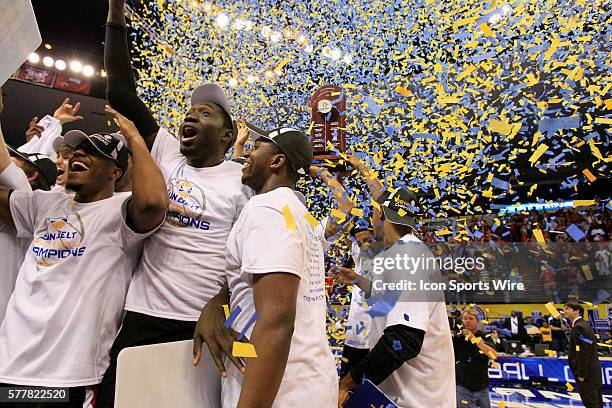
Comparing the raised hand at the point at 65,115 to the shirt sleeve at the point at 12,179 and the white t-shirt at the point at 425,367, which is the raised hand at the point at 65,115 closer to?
the shirt sleeve at the point at 12,179

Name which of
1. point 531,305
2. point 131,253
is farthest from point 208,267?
point 531,305

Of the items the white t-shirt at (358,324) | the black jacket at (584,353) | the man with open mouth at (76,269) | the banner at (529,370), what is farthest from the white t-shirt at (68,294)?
the banner at (529,370)

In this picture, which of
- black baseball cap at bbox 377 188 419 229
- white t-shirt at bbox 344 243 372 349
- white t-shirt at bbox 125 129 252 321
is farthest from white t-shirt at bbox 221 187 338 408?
white t-shirt at bbox 344 243 372 349

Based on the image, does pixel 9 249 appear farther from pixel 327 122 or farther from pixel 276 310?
pixel 327 122

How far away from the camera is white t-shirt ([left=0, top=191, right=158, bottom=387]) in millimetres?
1400

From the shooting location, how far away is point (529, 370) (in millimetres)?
5125

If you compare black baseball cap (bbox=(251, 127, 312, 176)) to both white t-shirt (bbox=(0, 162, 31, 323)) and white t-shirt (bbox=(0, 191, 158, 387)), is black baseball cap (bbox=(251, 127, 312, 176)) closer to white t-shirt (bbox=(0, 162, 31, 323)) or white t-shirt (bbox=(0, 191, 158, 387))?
white t-shirt (bbox=(0, 191, 158, 387))

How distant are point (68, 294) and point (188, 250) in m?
0.40

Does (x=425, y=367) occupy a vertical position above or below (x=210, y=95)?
below

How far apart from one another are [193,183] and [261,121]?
6.92 feet

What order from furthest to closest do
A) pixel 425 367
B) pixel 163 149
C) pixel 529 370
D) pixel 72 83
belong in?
pixel 72 83, pixel 529 370, pixel 425 367, pixel 163 149

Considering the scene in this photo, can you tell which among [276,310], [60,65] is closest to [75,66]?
[60,65]

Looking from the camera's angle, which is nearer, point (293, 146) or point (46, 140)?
point (293, 146)

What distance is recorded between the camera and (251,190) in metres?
1.68
